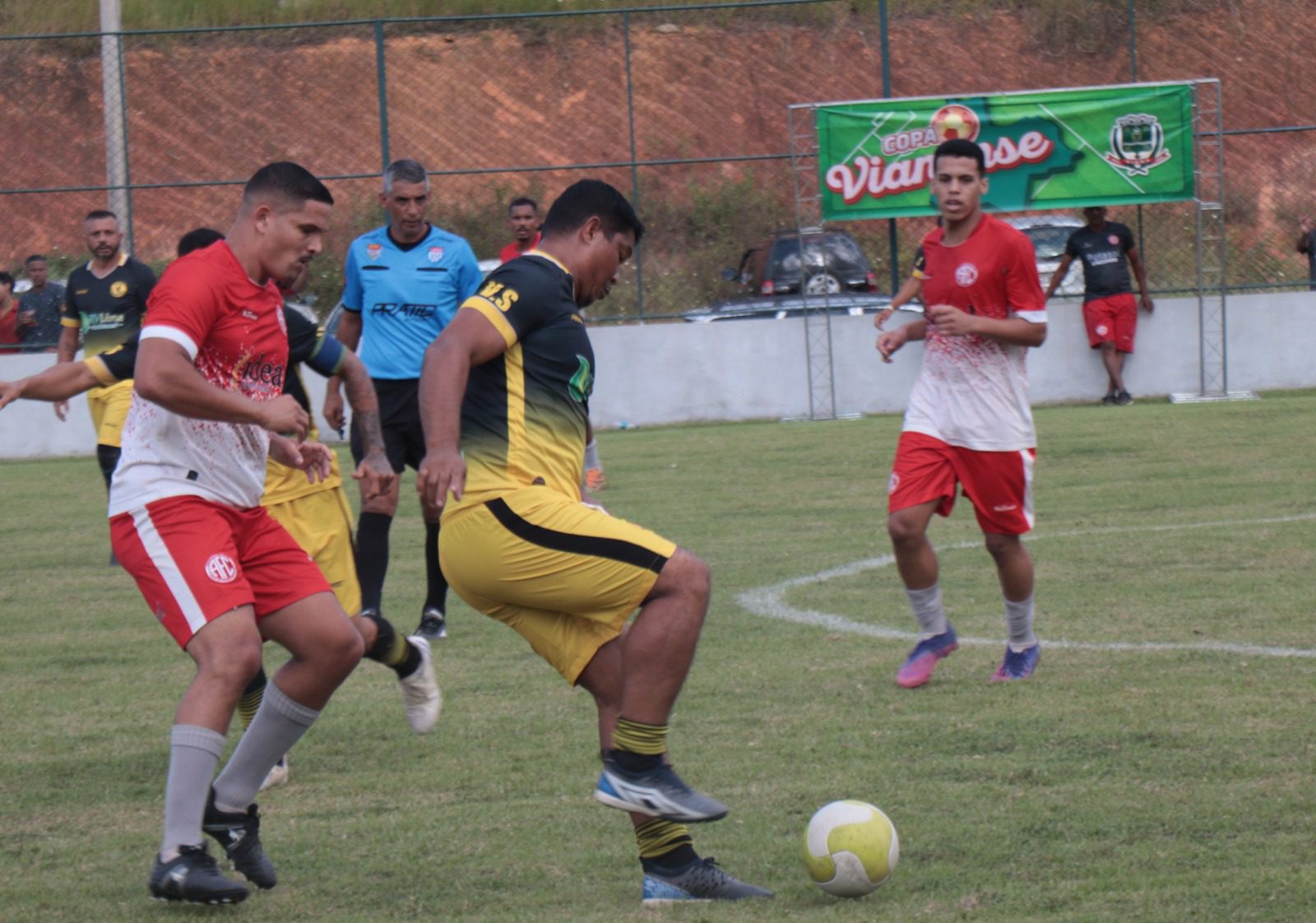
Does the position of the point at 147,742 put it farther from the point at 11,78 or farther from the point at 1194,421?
the point at 11,78

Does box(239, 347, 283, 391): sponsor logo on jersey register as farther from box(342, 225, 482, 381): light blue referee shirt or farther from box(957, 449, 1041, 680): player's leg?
box(342, 225, 482, 381): light blue referee shirt

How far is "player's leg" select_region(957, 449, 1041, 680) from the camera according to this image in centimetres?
679

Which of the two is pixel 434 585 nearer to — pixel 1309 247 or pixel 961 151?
pixel 961 151

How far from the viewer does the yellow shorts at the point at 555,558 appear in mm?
4285

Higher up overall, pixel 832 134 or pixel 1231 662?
pixel 832 134

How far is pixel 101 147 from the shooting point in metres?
36.3

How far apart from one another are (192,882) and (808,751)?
2249mm

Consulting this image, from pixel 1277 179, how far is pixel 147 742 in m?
25.0

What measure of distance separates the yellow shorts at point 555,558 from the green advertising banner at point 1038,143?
15.5 metres

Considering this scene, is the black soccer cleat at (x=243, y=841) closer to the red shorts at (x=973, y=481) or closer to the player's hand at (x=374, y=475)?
the player's hand at (x=374, y=475)

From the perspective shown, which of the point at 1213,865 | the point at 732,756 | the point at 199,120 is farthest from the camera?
the point at 199,120

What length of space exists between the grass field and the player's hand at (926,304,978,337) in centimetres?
139

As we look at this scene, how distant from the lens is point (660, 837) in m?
4.37

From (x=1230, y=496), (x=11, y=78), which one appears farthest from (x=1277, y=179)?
(x=11, y=78)
